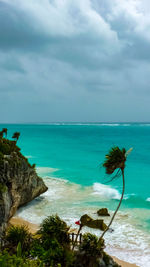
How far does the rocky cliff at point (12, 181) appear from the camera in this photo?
21.4 m

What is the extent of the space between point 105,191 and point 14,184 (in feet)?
70.9

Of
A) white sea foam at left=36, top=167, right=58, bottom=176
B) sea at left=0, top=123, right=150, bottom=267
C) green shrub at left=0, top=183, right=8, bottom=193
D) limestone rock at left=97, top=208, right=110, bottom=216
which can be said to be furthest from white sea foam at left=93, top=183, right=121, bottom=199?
green shrub at left=0, top=183, right=8, bottom=193

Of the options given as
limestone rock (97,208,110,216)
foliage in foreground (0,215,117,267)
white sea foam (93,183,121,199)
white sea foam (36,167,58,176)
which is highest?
white sea foam (36,167,58,176)

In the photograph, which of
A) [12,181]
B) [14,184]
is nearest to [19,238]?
[12,181]

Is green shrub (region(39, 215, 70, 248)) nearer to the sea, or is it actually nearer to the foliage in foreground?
the foliage in foreground

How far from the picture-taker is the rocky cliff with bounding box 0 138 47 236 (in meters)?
21.4

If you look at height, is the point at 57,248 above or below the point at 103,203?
below

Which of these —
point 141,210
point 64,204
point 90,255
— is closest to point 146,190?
point 141,210

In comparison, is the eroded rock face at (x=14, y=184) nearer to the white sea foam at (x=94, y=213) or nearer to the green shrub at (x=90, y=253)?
the white sea foam at (x=94, y=213)

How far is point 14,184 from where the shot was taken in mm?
24375

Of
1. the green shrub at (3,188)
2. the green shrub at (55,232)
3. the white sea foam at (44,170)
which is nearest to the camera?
the green shrub at (55,232)

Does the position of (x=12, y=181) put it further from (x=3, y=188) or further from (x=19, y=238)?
(x=19, y=238)

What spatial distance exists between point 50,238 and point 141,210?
21038 mm

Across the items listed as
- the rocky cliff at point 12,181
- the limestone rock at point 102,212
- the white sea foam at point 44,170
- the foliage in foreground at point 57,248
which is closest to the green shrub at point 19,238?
the foliage in foreground at point 57,248
